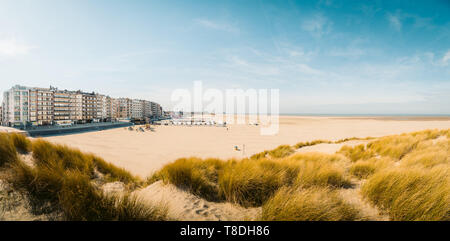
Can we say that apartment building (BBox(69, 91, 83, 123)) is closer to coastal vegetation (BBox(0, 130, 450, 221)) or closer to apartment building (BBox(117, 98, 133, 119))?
apartment building (BBox(117, 98, 133, 119))

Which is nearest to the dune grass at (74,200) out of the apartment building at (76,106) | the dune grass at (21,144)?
the dune grass at (21,144)

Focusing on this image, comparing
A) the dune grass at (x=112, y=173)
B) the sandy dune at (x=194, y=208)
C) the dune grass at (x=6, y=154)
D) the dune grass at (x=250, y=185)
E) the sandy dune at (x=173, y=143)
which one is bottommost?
the sandy dune at (x=173, y=143)

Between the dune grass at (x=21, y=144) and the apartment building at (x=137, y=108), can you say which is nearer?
the dune grass at (x=21, y=144)

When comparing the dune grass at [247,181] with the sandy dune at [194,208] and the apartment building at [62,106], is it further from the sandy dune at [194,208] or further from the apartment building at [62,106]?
the apartment building at [62,106]

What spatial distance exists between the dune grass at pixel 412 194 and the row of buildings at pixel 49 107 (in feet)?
214

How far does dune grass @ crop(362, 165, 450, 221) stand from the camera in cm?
204

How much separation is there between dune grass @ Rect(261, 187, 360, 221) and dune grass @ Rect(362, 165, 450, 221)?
61cm

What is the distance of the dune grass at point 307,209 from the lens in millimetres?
1966

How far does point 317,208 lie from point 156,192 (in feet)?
8.38

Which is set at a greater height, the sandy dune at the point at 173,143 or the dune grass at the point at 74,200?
the dune grass at the point at 74,200

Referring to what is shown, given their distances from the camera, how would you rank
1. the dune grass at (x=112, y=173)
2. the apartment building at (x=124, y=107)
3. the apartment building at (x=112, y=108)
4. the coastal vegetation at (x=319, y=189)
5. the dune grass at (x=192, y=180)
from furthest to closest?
the apartment building at (x=124, y=107)
the apartment building at (x=112, y=108)
the dune grass at (x=112, y=173)
the dune grass at (x=192, y=180)
the coastal vegetation at (x=319, y=189)

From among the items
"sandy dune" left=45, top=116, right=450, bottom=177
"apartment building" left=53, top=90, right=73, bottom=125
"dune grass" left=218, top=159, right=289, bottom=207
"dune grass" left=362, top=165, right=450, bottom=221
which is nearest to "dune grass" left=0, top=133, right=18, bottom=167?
"sandy dune" left=45, top=116, right=450, bottom=177
